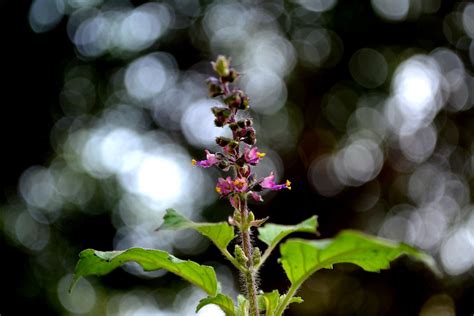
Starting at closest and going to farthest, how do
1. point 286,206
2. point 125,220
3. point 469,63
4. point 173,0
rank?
point 286,206 < point 469,63 < point 125,220 < point 173,0

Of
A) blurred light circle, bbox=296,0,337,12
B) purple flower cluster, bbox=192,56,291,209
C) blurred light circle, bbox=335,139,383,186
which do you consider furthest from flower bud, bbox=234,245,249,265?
blurred light circle, bbox=296,0,337,12

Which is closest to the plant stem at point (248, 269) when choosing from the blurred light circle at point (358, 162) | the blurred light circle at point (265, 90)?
the blurred light circle at point (358, 162)

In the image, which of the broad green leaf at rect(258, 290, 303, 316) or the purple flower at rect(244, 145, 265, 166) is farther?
the purple flower at rect(244, 145, 265, 166)

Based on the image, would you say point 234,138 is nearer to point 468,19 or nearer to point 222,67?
point 222,67

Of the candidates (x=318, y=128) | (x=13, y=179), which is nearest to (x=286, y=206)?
(x=318, y=128)

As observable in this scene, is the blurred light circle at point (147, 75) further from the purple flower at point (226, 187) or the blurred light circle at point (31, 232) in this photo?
the purple flower at point (226, 187)

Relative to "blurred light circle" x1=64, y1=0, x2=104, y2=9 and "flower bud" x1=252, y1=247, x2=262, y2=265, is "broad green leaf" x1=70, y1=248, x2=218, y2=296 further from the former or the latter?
"blurred light circle" x1=64, y1=0, x2=104, y2=9

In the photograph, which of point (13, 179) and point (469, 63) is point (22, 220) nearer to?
point (13, 179)
